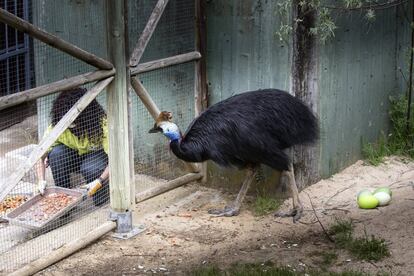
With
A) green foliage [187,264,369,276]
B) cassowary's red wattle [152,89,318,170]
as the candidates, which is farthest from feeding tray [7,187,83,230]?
green foliage [187,264,369,276]

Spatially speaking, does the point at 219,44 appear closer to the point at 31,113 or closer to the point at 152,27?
the point at 152,27

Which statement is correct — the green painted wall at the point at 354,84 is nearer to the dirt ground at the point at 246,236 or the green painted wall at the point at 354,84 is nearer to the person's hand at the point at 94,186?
the dirt ground at the point at 246,236

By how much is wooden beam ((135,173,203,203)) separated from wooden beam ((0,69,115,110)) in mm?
1065

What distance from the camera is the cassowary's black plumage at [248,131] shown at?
557 cm

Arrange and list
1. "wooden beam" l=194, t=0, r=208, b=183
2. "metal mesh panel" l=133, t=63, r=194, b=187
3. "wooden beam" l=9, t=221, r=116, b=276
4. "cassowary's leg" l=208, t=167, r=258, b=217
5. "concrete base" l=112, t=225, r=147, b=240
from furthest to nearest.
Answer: "metal mesh panel" l=133, t=63, r=194, b=187 → "wooden beam" l=194, t=0, r=208, b=183 → "cassowary's leg" l=208, t=167, r=258, b=217 → "concrete base" l=112, t=225, r=147, b=240 → "wooden beam" l=9, t=221, r=116, b=276

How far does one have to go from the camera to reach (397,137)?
7410 millimetres

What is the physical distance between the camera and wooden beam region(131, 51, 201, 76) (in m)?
5.59

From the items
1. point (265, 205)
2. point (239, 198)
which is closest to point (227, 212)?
point (239, 198)

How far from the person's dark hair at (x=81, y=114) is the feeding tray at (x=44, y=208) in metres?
0.47

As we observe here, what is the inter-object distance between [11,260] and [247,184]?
1890 mm

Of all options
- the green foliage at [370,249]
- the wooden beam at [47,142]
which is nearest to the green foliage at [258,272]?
the green foliage at [370,249]

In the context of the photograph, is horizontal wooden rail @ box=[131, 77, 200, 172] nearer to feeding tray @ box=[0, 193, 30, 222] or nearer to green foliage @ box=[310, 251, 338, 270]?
feeding tray @ box=[0, 193, 30, 222]

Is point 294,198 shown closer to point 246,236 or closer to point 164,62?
point 246,236

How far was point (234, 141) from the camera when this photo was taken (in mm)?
5578
